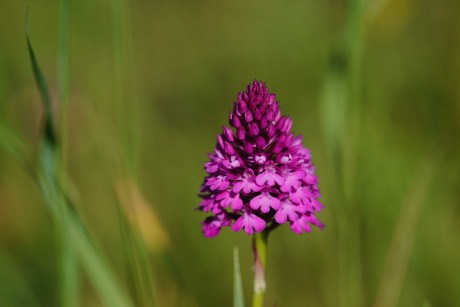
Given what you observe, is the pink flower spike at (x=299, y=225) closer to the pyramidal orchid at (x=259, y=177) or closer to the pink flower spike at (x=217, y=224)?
the pyramidal orchid at (x=259, y=177)

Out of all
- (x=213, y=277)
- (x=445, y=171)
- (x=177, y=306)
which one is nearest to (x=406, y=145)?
(x=445, y=171)

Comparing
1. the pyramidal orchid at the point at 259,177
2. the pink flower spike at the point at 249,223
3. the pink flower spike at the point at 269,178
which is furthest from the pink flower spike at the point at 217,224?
the pink flower spike at the point at 269,178

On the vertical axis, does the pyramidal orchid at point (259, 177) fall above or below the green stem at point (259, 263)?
above

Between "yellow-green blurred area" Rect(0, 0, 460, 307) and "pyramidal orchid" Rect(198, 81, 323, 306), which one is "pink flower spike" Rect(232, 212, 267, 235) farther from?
"yellow-green blurred area" Rect(0, 0, 460, 307)

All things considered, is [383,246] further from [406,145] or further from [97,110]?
[97,110]

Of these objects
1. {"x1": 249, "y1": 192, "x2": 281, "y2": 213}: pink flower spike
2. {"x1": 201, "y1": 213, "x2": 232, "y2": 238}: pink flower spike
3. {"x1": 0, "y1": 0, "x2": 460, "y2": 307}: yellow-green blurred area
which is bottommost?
{"x1": 249, "y1": 192, "x2": 281, "y2": 213}: pink flower spike

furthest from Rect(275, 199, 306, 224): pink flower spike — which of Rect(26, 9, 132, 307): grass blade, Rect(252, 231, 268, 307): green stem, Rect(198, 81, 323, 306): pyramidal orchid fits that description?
Rect(26, 9, 132, 307): grass blade

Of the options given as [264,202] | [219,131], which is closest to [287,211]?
[264,202]
